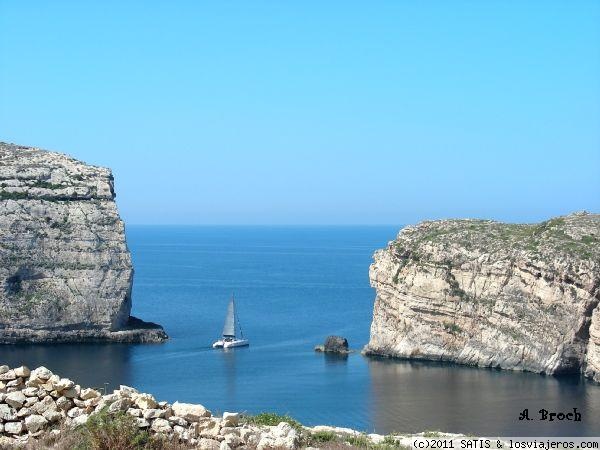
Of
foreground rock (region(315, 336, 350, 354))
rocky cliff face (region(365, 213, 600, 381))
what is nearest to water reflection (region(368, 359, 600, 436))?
rocky cliff face (region(365, 213, 600, 381))

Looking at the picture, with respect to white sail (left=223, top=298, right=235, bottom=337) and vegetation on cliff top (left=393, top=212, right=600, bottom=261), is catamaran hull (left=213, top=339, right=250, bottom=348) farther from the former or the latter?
vegetation on cliff top (left=393, top=212, right=600, bottom=261)

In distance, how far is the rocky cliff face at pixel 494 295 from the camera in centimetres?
5988

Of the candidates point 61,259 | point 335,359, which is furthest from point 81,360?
point 335,359

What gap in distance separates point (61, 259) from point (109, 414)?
61.6 m

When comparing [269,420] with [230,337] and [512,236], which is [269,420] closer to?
[512,236]

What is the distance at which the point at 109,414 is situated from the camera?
19.3m

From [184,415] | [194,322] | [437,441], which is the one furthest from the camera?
[194,322]

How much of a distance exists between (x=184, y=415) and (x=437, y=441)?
229 inches

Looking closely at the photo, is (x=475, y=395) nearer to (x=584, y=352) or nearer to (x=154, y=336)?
(x=584, y=352)

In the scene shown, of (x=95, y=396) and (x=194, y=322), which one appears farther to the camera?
(x=194, y=322)

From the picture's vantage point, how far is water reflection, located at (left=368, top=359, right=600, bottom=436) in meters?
45.3

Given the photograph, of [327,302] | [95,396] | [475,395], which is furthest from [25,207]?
[95,396]

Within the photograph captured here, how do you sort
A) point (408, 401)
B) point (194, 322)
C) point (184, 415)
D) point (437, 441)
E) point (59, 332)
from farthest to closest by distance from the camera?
point (194, 322)
point (59, 332)
point (408, 401)
point (437, 441)
point (184, 415)

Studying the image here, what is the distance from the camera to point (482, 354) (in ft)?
206
